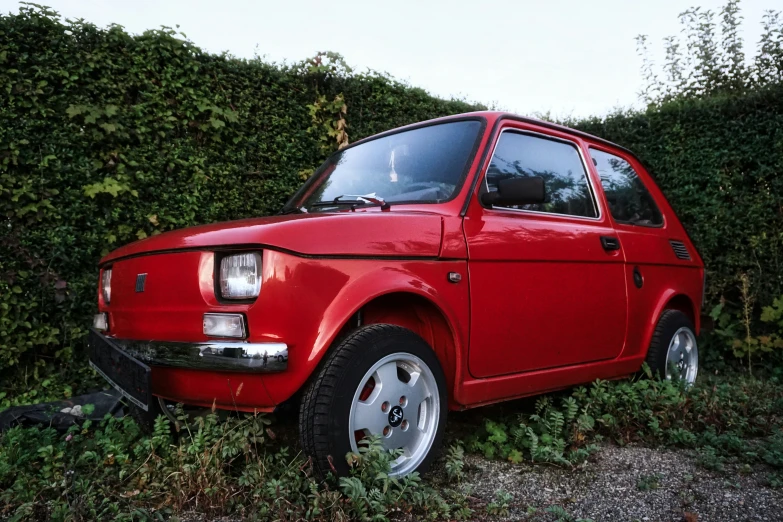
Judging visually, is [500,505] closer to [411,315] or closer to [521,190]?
[411,315]

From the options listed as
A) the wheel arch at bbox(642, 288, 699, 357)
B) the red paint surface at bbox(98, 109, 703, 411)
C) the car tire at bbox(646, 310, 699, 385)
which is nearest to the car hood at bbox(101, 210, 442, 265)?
the red paint surface at bbox(98, 109, 703, 411)

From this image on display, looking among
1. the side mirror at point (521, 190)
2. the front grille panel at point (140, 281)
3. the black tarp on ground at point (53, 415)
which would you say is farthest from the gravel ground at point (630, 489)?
the black tarp on ground at point (53, 415)

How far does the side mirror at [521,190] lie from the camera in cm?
288

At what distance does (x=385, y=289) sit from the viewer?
8.09 ft

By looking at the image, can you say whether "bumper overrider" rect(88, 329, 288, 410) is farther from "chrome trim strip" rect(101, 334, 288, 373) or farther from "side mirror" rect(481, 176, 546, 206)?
"side mirror" rect(481, 176, 546, 206)

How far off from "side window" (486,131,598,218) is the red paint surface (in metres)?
0.09

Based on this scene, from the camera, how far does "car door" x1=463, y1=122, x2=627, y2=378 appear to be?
2.93 metres

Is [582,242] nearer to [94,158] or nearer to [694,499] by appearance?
[694,499]

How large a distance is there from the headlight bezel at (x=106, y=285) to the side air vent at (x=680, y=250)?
3754 millimetres

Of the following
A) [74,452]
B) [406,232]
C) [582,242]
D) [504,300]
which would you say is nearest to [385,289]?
[406,232]

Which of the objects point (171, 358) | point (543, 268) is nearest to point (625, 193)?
point (543, 268)

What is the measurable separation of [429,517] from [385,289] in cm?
90

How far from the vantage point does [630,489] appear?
2646mm

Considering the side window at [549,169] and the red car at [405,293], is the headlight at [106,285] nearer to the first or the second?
the red car at [405,293]
